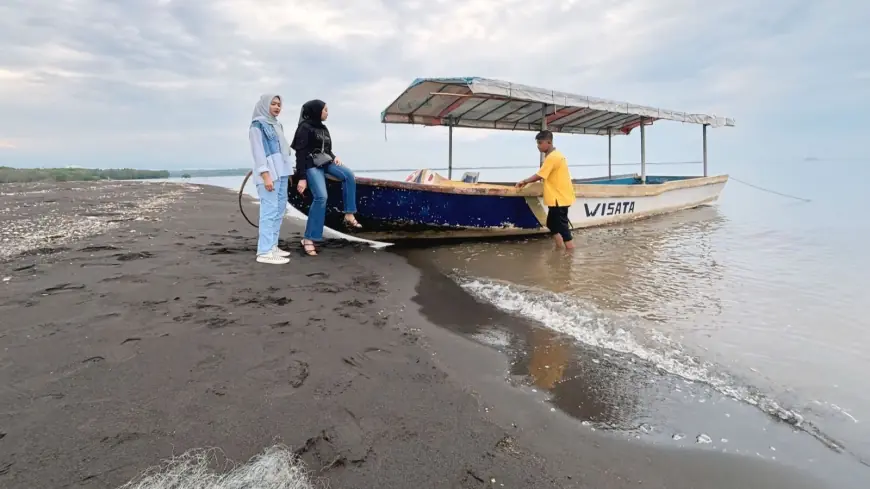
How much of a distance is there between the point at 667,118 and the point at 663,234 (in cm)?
342

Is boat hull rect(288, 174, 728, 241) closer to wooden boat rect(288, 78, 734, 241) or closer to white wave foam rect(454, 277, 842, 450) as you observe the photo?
wooden boat rect(288, 78, 734, 241)

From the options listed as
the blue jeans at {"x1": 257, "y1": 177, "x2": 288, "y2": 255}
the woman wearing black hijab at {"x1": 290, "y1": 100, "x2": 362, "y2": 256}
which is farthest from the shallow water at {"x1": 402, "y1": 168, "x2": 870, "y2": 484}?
the blue jeans at {"x1": 257, "y1": 177, "x2": 288, "y2": 255}

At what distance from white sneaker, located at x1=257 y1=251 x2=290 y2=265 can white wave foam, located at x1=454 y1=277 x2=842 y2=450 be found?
6.89 feet

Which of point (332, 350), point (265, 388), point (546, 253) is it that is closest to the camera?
point (265, 388)

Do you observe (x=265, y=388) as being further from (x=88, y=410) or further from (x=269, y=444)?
(x=88, y=410)

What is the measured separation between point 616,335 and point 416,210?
3688 mm

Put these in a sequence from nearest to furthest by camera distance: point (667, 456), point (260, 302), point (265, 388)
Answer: point (667, 456), point (265, 388), point (260, 302)

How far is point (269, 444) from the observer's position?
1.74 meters

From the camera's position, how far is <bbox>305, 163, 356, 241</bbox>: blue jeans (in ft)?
17.4

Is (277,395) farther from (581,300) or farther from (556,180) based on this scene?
(556,180)

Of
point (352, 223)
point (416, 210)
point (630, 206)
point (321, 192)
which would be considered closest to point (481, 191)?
point (416, 210)

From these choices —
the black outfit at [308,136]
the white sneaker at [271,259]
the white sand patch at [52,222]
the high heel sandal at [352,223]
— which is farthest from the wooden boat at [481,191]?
the white sand patch at [52,222]

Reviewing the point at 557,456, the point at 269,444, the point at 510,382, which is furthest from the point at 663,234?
the point at 269,444

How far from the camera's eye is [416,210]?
6.30m
